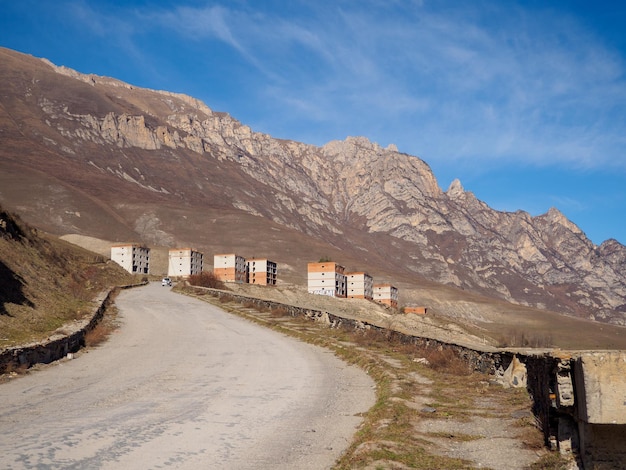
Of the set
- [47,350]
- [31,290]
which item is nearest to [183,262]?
[31,290]

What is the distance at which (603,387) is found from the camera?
6.05 m

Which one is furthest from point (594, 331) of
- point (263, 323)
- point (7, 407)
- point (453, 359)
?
point (7, 407)

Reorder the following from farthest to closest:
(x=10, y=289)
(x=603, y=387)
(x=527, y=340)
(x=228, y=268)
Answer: (x=228, y=268), (x=527, y=340), (x=10, y=289), (x=603, y=387)

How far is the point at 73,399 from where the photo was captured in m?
11.4

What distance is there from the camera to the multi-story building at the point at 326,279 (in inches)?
4744

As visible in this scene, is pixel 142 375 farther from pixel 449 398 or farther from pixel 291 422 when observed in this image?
pixel 449 398

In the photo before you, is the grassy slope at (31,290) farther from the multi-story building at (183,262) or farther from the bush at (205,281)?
the multi-story building at (183,262)

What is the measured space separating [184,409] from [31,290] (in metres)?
17.9

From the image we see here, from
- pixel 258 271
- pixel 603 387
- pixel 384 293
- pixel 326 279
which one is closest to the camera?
pixel 603 387

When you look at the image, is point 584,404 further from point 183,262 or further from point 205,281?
point 183,262

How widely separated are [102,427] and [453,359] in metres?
9.65

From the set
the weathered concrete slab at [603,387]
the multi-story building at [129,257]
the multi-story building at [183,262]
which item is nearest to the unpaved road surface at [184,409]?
the weathered concrete slab at [603,387]

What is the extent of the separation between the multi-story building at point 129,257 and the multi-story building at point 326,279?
131 feet

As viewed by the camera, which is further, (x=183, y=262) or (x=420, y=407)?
(x=183, y=262)
